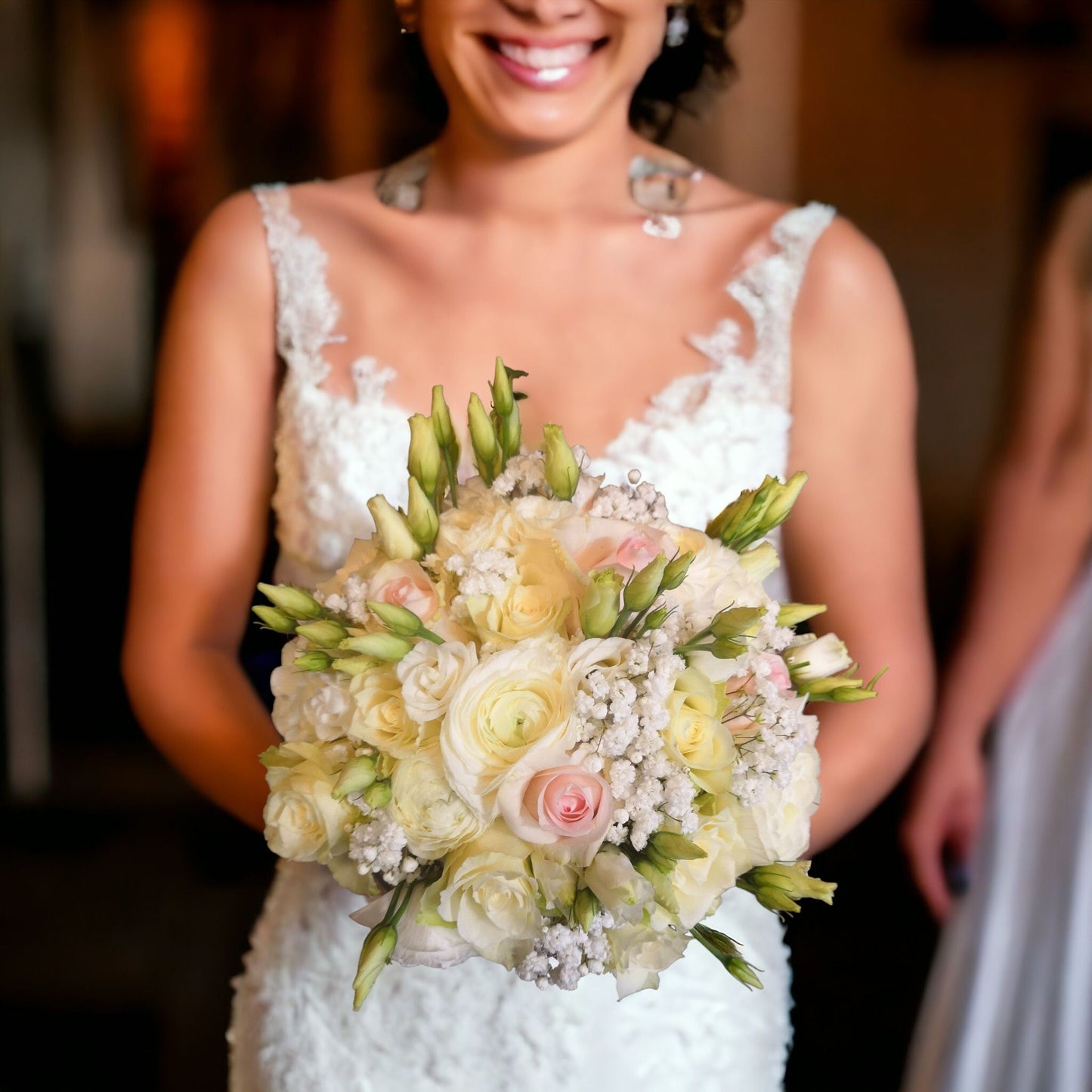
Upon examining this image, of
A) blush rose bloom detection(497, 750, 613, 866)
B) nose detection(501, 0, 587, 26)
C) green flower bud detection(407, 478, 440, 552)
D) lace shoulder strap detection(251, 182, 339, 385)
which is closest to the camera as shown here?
blush rose bloom detection(497, 750, 613, 866)

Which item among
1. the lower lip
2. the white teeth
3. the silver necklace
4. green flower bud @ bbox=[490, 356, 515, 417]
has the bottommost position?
green flower bud @ bbox=[490, 356, 515, 417]

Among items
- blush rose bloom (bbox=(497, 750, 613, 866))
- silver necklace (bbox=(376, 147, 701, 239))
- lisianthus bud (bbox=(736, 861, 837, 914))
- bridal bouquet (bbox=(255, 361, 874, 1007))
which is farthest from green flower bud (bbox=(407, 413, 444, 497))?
silver necklace (bbox=(376, 147, 701, 239))

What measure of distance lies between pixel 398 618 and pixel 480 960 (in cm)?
48

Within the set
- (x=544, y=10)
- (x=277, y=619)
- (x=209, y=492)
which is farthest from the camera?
(x=209, y=492)

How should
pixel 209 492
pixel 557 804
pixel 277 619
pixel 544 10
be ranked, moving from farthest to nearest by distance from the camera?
pixel 209 492 → pixel 544 10 → pixel 277 619 → pixel 557 804

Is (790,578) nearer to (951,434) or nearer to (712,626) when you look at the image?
(951,434)

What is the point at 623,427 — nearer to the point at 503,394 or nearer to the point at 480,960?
the point at 503,394

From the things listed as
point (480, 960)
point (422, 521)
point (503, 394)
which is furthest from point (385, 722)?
point (480, 960)

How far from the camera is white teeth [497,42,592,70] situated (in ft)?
3.76

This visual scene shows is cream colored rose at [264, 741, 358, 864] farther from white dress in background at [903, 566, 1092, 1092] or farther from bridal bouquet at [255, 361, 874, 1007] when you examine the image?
white dress in background at [903, 566, 1092, 1092]

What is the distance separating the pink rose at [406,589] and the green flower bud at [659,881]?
206mm

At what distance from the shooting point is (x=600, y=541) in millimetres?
840

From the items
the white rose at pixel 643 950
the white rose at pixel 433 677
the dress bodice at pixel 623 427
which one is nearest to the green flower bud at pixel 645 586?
the white rose at pixel 433 677

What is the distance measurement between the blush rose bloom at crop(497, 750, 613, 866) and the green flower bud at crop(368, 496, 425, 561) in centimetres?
17
